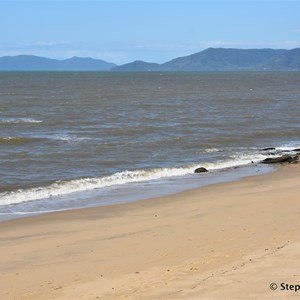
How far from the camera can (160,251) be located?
9852mm

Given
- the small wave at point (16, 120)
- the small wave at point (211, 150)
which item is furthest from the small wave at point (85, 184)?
the small wave at point (16, 120)

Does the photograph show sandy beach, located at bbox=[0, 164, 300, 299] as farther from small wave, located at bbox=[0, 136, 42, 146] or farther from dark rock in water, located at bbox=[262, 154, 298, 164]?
small wave, located at bbox=[0, 136, 42, 146]

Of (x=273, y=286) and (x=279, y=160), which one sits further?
(x=279, y=160)

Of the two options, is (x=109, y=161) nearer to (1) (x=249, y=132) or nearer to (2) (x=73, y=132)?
(2) (x=73, y=132)

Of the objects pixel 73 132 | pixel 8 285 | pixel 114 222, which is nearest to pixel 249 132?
pixel 73 132

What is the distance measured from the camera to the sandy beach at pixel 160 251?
771 cm

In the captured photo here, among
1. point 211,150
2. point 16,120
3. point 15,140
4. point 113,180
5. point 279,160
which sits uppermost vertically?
point 16,120

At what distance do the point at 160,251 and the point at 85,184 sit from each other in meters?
8.85

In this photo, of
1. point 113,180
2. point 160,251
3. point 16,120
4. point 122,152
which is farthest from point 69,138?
point 160,251

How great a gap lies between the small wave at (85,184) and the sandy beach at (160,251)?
102 inches

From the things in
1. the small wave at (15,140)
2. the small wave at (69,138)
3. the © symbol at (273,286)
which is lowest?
the © symbol at (273,286)

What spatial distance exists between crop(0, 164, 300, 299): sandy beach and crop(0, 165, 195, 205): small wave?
102 inches

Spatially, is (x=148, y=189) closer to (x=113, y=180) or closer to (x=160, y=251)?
(x=113, y=180)

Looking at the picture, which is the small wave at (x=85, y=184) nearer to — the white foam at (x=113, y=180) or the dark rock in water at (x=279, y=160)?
the white foam at (x=113, y=180)
